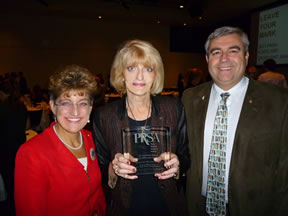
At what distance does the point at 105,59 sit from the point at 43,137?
1261 centimetres

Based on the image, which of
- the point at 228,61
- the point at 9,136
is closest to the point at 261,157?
the point at 228,61

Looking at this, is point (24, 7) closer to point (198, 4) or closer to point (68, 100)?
point (198, 4)

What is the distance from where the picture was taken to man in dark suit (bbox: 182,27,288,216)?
5.52ft

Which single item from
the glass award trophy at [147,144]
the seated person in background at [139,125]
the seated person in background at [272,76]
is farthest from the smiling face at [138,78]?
the seated person in background at [272,76]

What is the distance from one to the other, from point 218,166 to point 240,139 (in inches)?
12.0

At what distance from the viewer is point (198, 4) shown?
9.63 metres

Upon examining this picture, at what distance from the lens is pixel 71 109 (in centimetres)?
160

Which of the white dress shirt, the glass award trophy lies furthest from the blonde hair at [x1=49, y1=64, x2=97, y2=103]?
the white dress shirt

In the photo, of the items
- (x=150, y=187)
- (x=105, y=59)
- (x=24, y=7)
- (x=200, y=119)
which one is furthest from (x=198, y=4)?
(x=150, y=187)

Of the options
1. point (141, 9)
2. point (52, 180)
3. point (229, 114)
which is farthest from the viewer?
Answer: point (141, 9)

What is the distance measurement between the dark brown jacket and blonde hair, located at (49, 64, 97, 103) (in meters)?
0.27

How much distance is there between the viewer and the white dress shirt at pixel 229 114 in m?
1.79

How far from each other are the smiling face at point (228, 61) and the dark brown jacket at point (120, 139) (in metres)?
0.47

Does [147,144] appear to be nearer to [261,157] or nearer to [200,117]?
[200,117]
